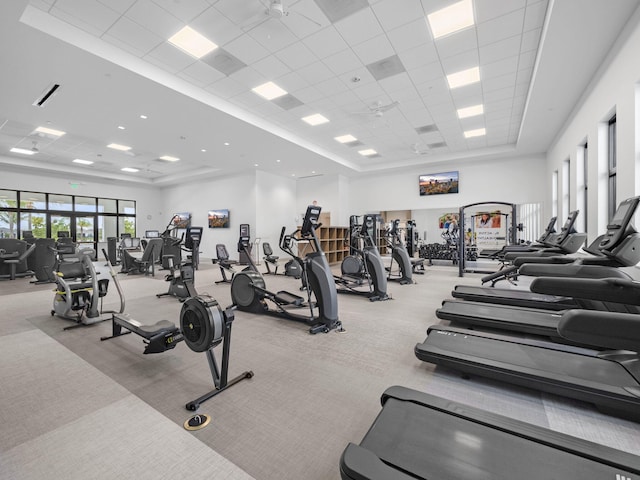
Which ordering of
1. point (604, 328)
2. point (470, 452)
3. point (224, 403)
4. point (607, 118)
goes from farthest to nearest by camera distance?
point (607, 118) < point (224, 403) < point (470, 452) < point (604, 328)

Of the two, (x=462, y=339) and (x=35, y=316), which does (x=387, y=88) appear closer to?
(x=462, y=339)

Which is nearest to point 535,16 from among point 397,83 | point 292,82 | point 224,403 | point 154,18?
point 397,83

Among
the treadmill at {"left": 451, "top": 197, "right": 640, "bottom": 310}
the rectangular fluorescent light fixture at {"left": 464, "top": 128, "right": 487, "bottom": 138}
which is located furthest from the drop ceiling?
the treadmill at {"left": 451, "top": 197, "right": 640, "bottom": 310}

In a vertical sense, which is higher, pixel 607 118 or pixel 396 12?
pixel 396 12

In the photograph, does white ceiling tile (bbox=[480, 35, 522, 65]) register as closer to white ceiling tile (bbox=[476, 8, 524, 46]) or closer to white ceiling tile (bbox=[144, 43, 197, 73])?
white ceiling tile (bbox=[476, 8, 524, 46])

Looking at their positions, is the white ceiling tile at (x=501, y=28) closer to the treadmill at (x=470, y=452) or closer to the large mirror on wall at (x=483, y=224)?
the large mirror on wall at (x=483, y=224)

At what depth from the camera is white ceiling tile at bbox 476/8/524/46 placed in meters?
3.98

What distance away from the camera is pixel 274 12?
139 inches

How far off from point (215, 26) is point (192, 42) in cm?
59

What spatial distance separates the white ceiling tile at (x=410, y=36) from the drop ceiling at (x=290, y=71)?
0.02m

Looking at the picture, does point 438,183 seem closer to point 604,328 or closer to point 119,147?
point 119,147

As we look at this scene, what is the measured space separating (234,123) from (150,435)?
667 cm

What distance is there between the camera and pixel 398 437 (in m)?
1.44

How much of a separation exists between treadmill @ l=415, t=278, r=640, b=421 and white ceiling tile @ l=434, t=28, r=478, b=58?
422cm
